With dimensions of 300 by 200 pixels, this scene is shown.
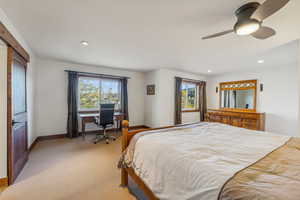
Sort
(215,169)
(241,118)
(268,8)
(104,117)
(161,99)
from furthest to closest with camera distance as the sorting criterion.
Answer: (161,99) < (241,118) < (104,117) < (268,8) < (215,169)

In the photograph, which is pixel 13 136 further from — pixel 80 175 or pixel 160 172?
pixel 160 172

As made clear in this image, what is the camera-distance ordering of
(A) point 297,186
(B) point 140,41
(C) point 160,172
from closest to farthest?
(A) point 297,186 < (C) point 160,172 < (B) point 140,41

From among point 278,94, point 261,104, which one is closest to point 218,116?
point 261,104

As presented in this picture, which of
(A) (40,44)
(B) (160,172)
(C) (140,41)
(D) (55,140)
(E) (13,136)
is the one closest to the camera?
(B) (160,172)

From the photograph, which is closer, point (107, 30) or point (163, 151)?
point (163, 151)

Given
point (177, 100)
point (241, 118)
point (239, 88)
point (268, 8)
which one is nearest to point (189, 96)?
point (177, 100)

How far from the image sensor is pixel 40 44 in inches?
106

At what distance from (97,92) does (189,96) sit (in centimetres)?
378

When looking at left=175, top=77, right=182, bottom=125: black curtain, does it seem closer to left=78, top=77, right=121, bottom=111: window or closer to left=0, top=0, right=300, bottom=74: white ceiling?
left=0, top=0, right=300, bottom=74: white ceiling

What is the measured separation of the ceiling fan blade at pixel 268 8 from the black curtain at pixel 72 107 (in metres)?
4.25

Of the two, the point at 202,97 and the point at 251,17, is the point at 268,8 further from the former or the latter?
the point at 202,97

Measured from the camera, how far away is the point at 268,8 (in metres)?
1.23

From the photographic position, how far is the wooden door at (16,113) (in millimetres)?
1843

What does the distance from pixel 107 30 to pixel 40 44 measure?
1.67m
